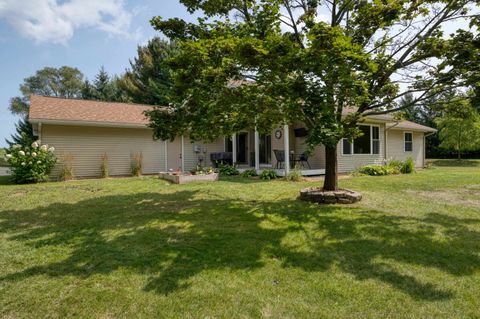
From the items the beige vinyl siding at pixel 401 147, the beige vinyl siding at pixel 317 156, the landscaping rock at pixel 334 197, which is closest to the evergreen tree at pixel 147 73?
the beige vinyl siding at pixel 317 156

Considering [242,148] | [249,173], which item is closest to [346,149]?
[249,173]

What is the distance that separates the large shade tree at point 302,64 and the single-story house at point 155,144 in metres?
3.89

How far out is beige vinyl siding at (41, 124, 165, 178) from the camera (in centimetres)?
1098

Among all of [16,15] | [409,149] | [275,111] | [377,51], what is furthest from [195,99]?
[409,149]

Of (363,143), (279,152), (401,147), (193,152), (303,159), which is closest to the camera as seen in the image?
(279,152)

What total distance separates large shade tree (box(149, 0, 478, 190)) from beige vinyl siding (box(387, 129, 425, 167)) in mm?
9748

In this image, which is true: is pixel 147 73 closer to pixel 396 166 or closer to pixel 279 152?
pixel 279 152

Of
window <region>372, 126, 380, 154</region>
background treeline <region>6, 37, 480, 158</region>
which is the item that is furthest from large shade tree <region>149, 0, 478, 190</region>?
background treeline <region>6, 37, 480, 158</region>

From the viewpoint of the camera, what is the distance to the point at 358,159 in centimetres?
1358

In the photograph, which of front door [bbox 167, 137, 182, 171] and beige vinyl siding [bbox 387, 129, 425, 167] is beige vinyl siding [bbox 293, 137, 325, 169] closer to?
beige vinyl siding [bbox 387, 129, 425, 167]

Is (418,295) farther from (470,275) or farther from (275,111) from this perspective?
(275,111)

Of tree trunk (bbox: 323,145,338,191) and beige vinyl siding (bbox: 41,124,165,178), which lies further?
beige vinyl siding (bbox: 41,124,165,178)

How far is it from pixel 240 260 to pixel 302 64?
294 cm

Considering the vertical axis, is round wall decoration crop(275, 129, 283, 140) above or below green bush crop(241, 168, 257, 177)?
above
